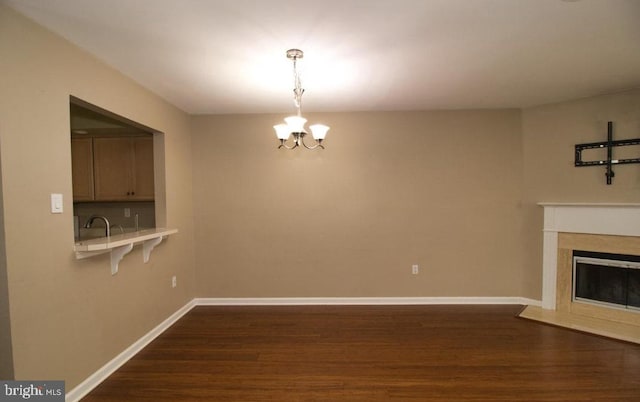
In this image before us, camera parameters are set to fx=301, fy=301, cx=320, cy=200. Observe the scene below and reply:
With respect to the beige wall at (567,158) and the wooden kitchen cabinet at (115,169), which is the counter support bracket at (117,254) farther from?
the beige wall at (567,158)

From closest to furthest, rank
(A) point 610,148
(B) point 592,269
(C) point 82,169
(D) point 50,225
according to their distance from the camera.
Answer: (D) point 50,225, (A) point 610,148, (B) point 592,269, (C) point 82,169

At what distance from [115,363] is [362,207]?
291cm

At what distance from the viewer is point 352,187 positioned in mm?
3850

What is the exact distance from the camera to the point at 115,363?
8.16ft

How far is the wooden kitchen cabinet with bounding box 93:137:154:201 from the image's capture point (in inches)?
140

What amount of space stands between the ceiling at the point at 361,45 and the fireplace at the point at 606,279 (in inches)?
70.7

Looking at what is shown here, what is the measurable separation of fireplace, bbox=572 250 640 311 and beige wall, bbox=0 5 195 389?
4.72 metres

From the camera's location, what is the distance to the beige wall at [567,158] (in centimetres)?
315

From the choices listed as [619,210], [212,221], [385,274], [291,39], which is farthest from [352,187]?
[619,210]

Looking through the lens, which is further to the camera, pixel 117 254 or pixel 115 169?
pixel 115 169

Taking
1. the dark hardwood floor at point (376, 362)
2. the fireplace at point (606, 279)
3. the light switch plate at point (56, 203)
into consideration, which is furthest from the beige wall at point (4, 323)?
the fireplace at point (606, 279)

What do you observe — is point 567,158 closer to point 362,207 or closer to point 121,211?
point 362,207

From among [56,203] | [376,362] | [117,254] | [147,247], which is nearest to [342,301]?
[376,362]

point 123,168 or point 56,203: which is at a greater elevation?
point 123,168
